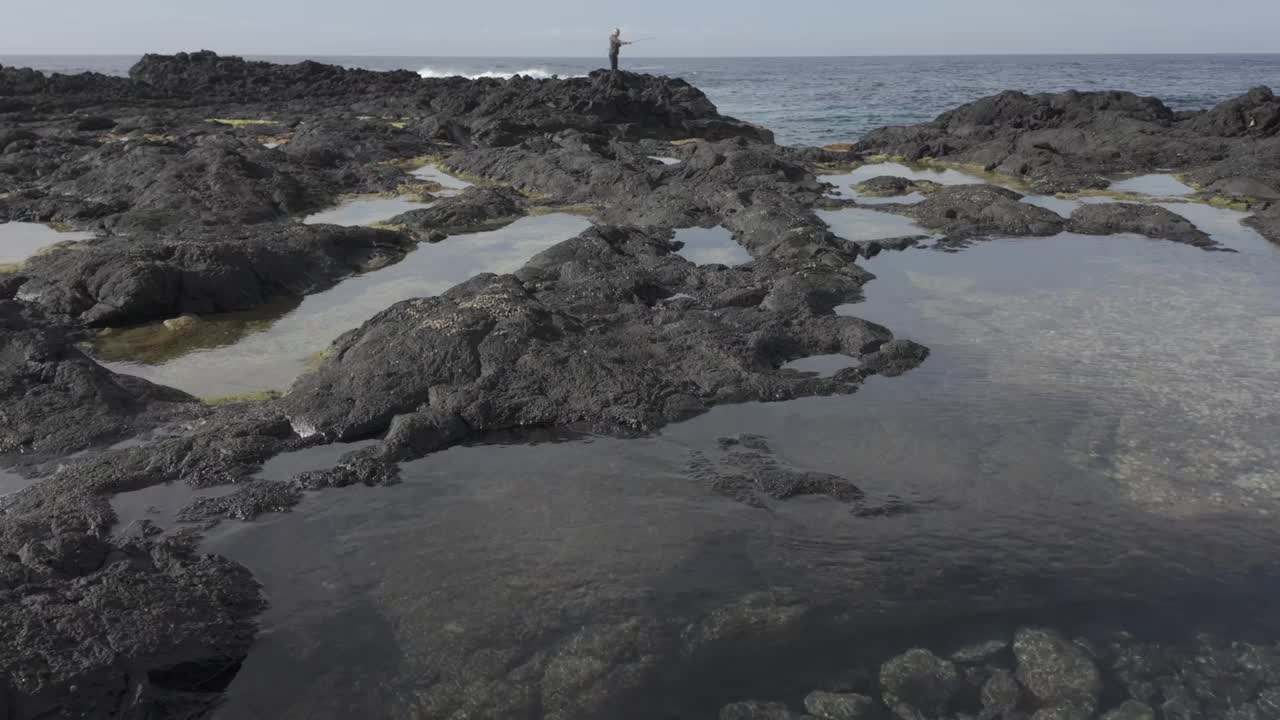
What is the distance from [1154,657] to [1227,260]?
417 inches

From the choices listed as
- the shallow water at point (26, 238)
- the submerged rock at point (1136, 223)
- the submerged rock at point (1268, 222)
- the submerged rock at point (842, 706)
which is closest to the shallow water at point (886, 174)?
the submerged rock at point (1136, 223)

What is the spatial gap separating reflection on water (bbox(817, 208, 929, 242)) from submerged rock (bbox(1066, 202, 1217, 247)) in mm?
2684

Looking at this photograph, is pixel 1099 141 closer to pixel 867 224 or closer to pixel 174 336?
pixel 867 224

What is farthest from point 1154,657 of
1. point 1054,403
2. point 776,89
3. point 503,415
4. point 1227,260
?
point 776,89

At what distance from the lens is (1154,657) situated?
4613 mm

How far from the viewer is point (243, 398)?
780 centimetres

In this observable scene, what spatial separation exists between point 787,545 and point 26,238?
13879 mm

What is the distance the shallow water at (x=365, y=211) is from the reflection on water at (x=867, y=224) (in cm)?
764

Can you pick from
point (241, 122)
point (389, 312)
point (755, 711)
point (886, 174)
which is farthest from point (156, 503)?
point (241, 122)

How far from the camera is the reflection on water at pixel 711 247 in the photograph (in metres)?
12.9

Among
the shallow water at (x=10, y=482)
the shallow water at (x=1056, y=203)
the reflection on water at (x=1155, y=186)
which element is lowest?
the shallow water at (x=10, y=482)

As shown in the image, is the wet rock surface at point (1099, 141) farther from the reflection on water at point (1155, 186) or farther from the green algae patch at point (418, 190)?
the green algae patch at point (418, 190)

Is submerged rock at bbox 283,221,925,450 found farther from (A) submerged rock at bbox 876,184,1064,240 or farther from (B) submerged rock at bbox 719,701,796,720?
(A) submerged rock at bbox 876,184,1064,240

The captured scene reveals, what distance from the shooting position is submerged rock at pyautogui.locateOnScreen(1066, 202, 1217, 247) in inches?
Answer: 560
